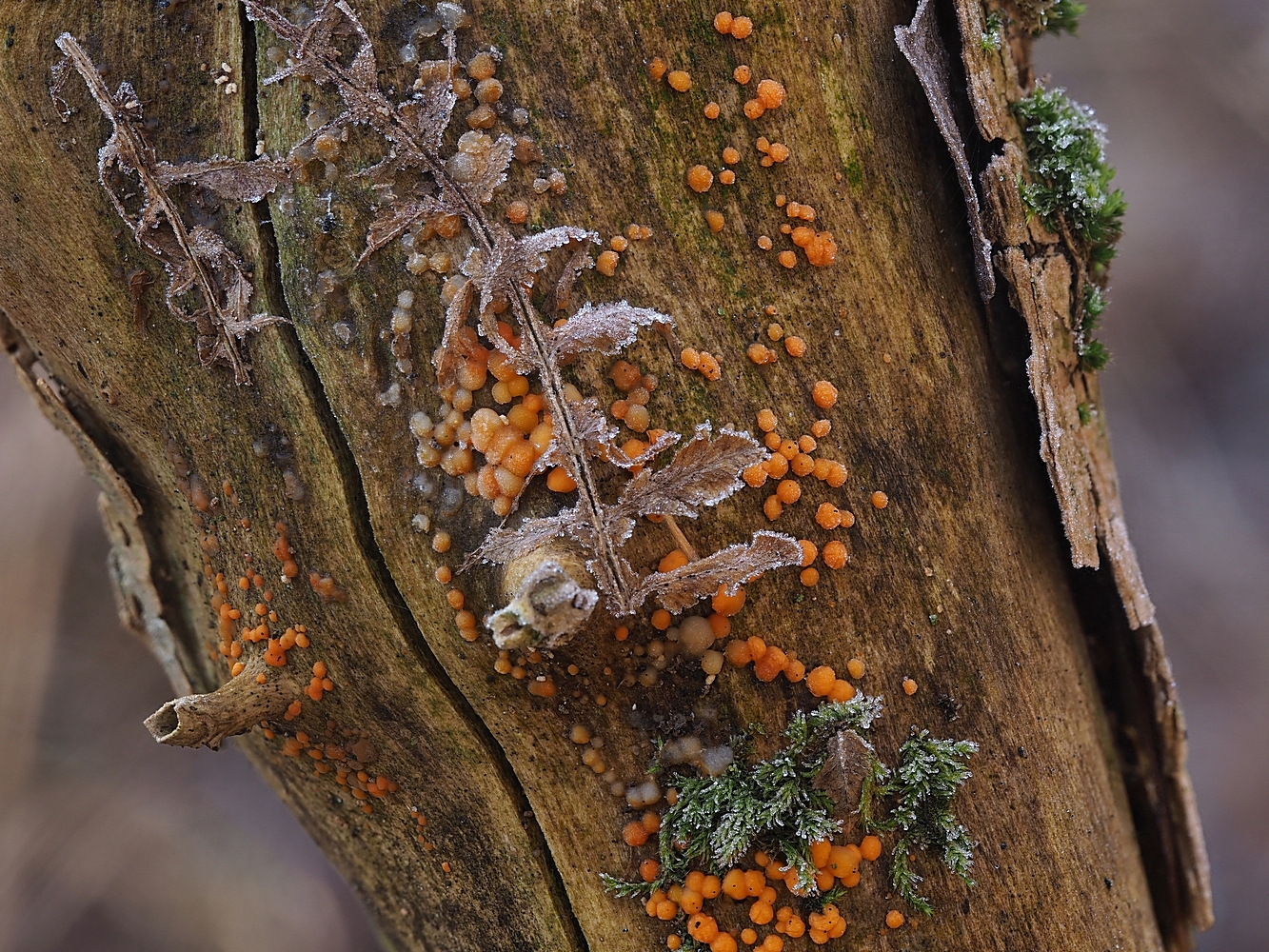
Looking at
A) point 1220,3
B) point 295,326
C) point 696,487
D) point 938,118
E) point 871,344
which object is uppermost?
point 1220,3

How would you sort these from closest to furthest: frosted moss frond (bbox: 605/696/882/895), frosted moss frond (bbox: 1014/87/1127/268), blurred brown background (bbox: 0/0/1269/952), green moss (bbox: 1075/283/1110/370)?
1. frosted moss frond (bbox: 605/696/882/895)
2. frosted moss frond (bbox: 1014/87/1127/268)
3. green moss (bbox: 1075/283/1110/370)
4. blurred brown background (bbox: 0/0/1269/952)

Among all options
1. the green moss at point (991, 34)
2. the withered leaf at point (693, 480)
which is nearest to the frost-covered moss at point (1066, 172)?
the green moss at point (991, 34)

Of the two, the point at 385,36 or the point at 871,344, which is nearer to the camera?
the point at 385,36

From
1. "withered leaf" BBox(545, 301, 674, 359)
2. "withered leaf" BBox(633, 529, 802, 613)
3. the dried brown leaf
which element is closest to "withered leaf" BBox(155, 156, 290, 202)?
"withered leaf" BBox(545, 301, 674, 359)

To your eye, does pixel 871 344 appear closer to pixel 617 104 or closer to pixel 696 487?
pixel 696 487

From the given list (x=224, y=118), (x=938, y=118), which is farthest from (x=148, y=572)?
(x=938, y=118)

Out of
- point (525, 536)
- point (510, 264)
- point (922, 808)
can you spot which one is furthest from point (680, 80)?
point (922, 808)

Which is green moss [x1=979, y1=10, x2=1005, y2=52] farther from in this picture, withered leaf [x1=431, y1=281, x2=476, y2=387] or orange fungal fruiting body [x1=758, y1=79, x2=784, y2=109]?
withered leaf [x1=431, y1=281, x2=476, y2=387]
